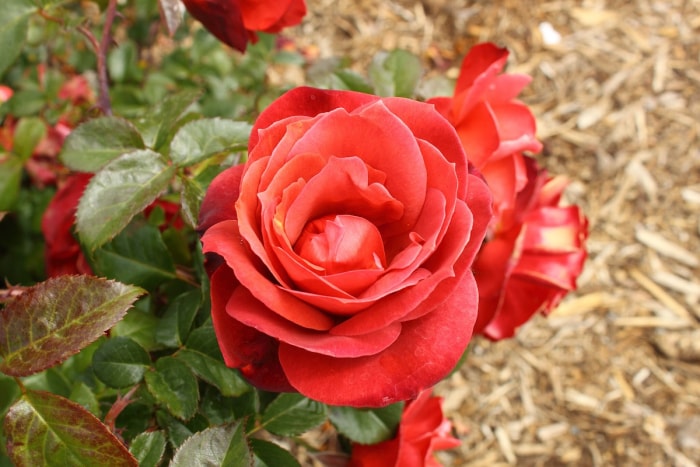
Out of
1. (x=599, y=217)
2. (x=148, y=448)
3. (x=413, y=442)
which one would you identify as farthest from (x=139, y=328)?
(x=599, y=217)

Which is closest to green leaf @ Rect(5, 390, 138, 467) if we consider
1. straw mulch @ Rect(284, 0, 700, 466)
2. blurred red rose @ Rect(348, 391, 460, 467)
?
blurred red rose @ Rect(348, 391, 460, 467)

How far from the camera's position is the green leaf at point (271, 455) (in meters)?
0.66

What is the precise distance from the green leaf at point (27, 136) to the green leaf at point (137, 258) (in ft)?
1.36

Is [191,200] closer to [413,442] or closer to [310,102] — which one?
[310,102]

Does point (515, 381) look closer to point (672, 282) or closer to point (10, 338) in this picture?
point (672, 282)

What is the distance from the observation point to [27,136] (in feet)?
3.43

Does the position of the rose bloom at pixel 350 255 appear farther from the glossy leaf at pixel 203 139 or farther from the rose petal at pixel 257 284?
the glossy leaf at pixel 203 139

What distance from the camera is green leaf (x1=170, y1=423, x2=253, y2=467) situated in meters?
0.54

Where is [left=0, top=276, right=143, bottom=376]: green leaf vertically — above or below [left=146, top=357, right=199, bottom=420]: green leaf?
above

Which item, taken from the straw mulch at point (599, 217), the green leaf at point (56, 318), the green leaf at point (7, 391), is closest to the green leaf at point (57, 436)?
the green leaf at point (56, 318)

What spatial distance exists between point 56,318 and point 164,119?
31 centimetres

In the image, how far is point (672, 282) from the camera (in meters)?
1.63

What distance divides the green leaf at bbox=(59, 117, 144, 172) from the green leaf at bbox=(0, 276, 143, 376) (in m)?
0.23

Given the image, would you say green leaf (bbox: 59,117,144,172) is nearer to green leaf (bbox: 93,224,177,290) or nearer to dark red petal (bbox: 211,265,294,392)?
green leaf (bbox: 93,224,177,290)
